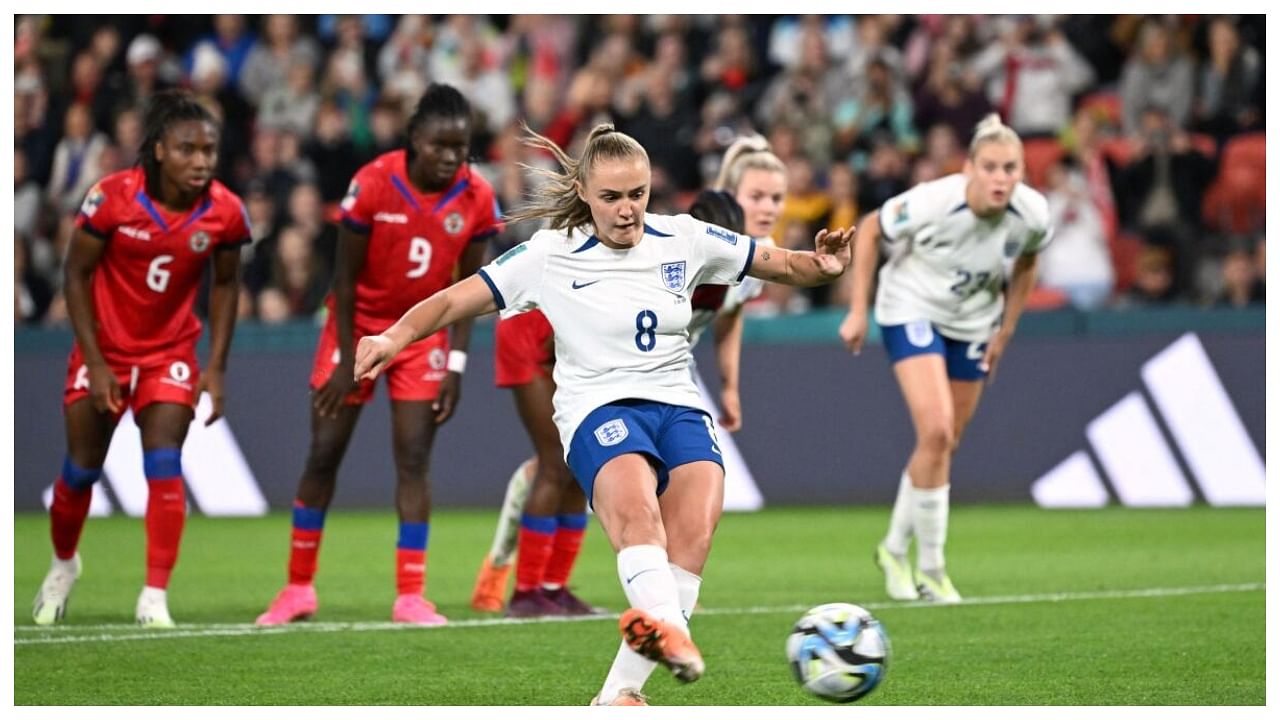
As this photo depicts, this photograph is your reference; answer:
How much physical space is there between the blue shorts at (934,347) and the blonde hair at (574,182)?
345 centimetres

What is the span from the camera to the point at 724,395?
983 centimetres

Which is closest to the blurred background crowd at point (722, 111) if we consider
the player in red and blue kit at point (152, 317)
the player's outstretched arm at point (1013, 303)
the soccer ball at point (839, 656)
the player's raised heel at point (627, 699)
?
the player's outstretched arm at point (1013, 303)

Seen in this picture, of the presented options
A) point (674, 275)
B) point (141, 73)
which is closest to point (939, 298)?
point (674, 275)

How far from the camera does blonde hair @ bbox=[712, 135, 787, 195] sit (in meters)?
9.45

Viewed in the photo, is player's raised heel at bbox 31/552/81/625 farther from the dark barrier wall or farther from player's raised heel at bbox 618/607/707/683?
the dark barrier wall

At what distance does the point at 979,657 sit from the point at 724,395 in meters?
2.59

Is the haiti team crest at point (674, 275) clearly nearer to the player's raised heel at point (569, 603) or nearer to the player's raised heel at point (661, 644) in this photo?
the player's raised heel at point (661, 644)

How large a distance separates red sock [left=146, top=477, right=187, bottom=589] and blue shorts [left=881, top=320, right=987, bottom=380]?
132 inches

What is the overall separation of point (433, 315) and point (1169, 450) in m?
9.27

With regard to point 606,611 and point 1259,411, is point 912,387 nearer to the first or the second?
point 606,611

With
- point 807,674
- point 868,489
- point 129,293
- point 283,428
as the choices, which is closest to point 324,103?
point 283,428

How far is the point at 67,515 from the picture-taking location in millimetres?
9164

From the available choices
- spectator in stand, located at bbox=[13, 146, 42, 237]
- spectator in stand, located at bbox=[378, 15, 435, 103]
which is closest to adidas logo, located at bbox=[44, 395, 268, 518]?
spectator in stand, located at bbox=[13, 146, 42, 237]
